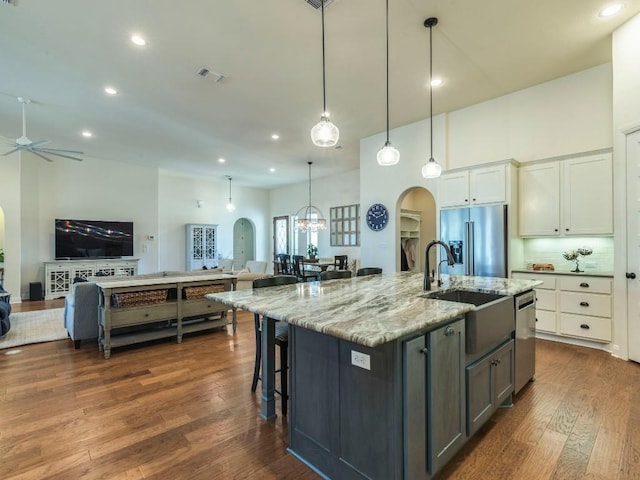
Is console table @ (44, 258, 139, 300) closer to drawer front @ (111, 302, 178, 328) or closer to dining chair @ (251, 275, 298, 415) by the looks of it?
drawer front @ (111, 302, 178, 328)

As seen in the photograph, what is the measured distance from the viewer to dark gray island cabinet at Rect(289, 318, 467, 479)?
1414 millimetres

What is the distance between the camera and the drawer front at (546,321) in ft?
12.7

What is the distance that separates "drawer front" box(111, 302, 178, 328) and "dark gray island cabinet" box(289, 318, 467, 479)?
108 inches

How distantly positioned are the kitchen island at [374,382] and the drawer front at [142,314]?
2.33 metres

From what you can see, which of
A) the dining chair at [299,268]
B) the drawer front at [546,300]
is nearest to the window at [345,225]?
the dining chair at [299,268]

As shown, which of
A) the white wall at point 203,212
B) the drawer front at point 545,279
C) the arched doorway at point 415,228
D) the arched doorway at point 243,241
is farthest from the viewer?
the arched doorway at point 243,241

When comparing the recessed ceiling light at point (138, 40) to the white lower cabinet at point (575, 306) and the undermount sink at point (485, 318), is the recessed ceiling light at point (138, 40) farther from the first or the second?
the white lower cabinet at point (575, 306)

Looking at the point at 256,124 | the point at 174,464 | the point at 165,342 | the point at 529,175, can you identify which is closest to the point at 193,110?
the point at 256,124

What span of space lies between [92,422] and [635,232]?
201 inches

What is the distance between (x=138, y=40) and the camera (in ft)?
A: 10.5

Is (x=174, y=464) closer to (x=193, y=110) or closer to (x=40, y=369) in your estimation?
(x=40, y=369)

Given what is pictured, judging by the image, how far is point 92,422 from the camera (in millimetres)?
2248

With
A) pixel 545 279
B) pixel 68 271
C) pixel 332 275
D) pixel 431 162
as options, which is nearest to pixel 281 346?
pixel 332 275

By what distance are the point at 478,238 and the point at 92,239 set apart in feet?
27.2
